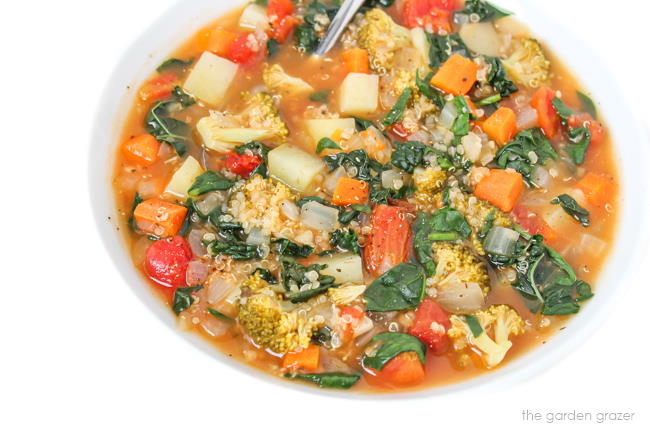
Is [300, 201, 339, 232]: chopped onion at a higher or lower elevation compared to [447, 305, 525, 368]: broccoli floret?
lower

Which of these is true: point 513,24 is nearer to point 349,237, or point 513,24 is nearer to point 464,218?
point 464,218

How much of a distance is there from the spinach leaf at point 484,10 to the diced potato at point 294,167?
2.20 meters

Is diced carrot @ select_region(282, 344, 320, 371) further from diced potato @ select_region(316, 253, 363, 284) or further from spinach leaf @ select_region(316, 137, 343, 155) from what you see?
spinach leaf @ select_region(316, 137, 343, 155)

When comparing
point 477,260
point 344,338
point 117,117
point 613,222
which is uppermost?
point 613,222

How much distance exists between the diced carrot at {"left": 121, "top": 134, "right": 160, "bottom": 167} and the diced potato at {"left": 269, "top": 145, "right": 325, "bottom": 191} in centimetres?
88

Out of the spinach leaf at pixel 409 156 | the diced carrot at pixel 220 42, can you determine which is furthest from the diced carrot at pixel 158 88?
the spinach leaf at pixel 409 156

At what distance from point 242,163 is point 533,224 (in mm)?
2114

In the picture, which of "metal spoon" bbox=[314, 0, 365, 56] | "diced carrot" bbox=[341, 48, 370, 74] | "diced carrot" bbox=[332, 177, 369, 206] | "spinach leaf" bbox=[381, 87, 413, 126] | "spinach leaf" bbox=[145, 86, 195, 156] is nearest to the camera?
"diced carrot" bbox=[332, 177, 369, 206]

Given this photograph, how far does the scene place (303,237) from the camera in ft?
14.5

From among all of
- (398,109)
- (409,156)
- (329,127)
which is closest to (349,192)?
(409,156)

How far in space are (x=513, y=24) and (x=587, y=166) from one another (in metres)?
1.58

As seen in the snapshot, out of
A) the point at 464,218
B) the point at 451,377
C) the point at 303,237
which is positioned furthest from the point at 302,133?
the point at 451,377

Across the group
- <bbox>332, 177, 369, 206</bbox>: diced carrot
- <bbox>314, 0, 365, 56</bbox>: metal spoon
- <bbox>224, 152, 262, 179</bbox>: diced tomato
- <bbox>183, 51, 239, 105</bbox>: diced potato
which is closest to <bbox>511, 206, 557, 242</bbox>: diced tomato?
<bbox>332, 177, 369, 206</bbox>: diced carrot

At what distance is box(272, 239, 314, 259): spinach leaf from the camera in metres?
4.35
